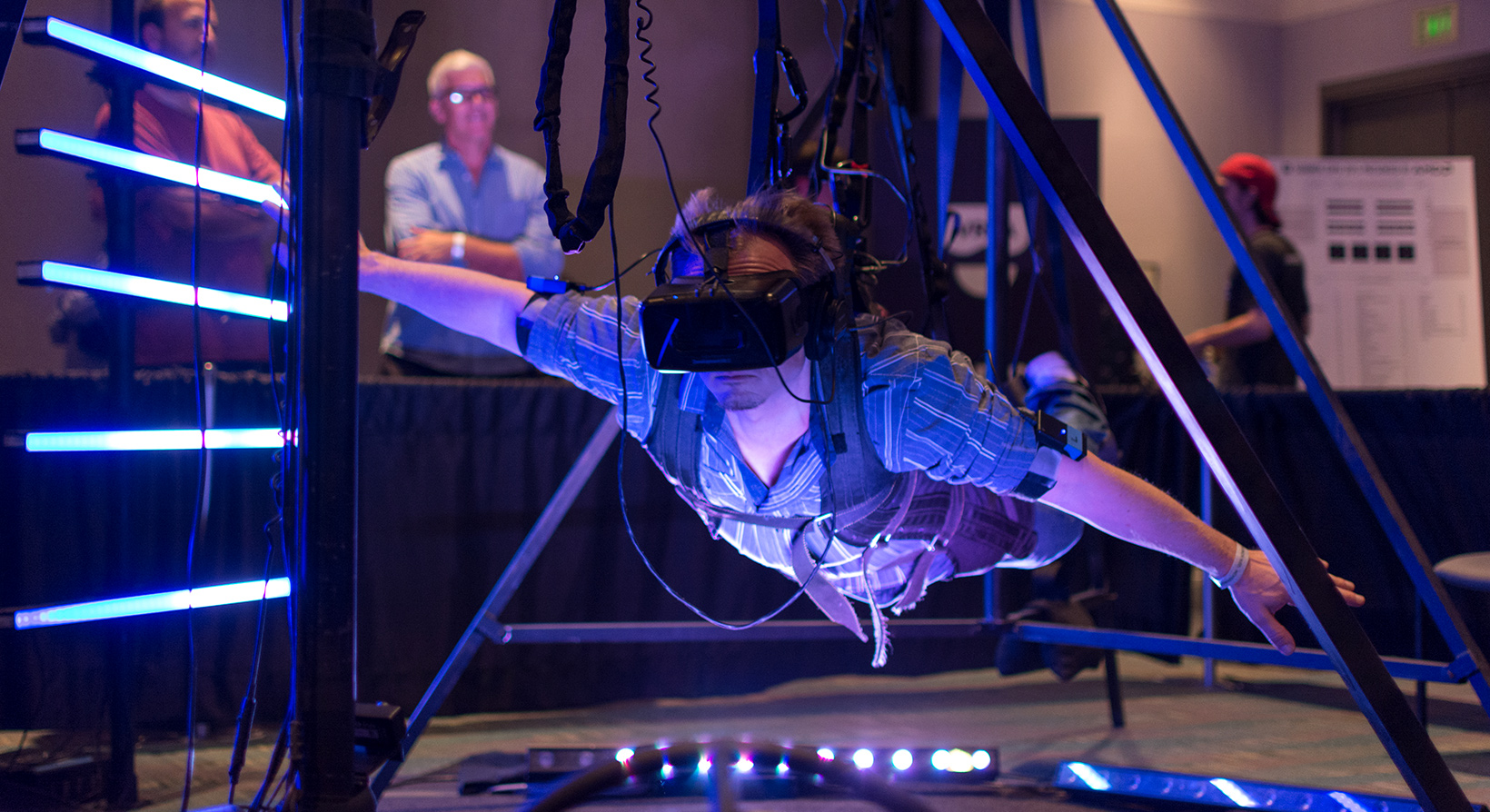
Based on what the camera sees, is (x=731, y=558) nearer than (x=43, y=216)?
Yes

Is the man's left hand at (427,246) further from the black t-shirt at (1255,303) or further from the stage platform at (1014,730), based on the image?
the black t-shirt at (1255,303)

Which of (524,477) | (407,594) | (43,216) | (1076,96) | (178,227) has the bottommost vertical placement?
(407,594)

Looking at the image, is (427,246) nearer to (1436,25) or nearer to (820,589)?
(820,589)

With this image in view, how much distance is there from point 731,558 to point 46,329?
2568 mm

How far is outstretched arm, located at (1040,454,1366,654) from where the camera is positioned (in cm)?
132

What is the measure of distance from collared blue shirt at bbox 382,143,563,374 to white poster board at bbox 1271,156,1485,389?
12.6 ft

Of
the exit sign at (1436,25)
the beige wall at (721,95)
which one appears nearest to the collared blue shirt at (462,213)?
the beige wall at (721,95)

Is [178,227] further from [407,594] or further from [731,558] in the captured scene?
[731,558]

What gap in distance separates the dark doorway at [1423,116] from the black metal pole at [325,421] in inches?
248

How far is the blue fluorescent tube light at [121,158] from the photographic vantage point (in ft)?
4.88

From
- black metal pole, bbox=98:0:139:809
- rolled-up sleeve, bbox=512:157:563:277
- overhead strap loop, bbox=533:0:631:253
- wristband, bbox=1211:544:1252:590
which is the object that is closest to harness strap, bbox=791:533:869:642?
wristband, bbox=1211:544:1252:590

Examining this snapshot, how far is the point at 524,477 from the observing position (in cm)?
269

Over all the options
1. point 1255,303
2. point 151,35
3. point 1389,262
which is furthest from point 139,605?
point 1389,262

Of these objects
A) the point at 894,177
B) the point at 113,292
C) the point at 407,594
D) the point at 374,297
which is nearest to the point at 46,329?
the point at 374,297
